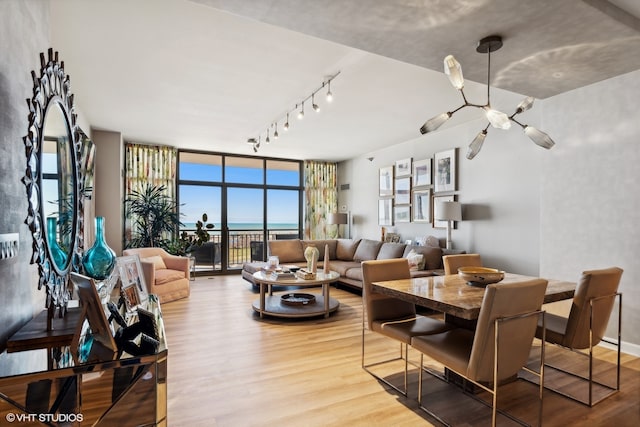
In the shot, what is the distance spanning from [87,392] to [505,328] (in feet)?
6.26

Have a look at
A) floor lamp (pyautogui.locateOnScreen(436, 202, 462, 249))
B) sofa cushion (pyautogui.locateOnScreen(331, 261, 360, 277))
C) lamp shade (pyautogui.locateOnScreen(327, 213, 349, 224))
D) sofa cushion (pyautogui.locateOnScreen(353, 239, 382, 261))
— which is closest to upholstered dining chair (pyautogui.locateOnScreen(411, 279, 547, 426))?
floor lamp (pyautogui.locateOnScreen(436, 202, 462, 249))

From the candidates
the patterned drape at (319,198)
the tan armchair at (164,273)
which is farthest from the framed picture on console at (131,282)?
the patterned drape at (319,198)

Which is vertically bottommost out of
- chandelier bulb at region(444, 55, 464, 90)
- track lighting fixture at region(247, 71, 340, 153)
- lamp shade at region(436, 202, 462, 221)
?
lamp shade at region(436, 202, 462, 221)

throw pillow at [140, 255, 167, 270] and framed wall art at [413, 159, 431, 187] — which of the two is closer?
throw pillow at [140, 255, 167, 270]

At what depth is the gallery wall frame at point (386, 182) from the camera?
678 centimetres

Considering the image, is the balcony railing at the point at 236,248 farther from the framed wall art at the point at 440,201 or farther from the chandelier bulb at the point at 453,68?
the chandelier bulb at the point at 453,68

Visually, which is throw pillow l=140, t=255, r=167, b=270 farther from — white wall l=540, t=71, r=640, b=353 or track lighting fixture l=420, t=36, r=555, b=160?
white wall l=540, t=71, r=640, b=353

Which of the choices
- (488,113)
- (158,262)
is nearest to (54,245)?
(488,113)

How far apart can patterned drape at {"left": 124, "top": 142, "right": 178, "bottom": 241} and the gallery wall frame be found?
171 inches

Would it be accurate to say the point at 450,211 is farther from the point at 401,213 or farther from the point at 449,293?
the point at 449,293

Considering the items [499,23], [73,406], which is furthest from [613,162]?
[73,406]

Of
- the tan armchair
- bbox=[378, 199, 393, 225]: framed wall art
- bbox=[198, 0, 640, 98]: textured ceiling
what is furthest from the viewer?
bbox=[378, 199, 393, 225]: framed wall art

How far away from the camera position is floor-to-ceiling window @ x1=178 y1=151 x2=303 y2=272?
24.5ft

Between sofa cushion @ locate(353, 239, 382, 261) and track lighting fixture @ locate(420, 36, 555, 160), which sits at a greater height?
track lighting fixture @ locate(420, 36, 555, 160)
